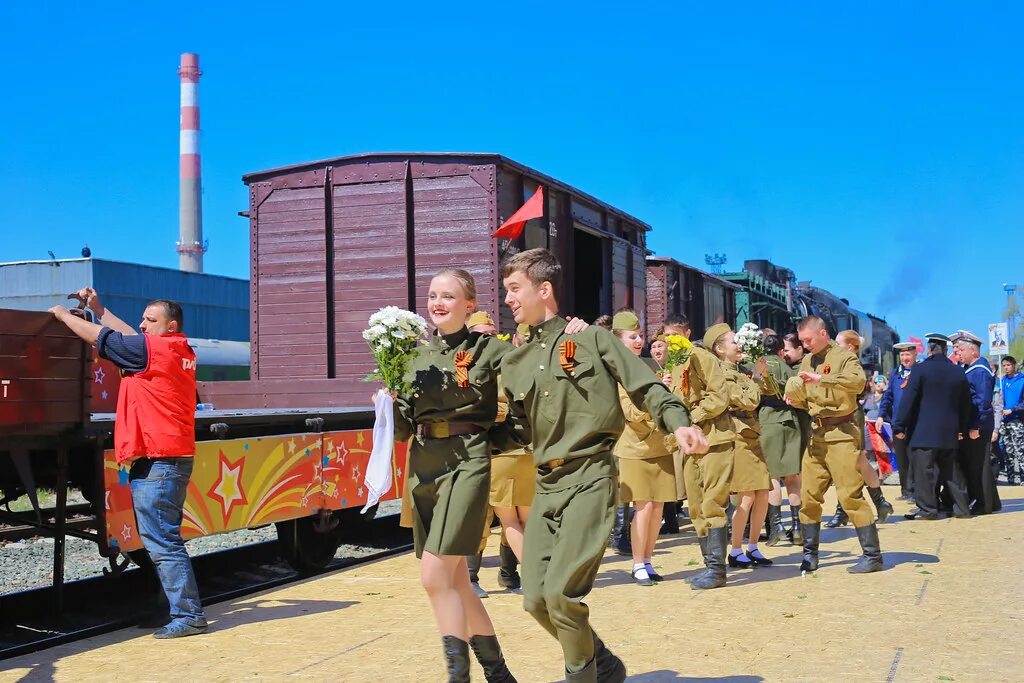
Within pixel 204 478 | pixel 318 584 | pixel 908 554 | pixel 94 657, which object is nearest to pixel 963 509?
pixel 908 554

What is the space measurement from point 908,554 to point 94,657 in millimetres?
6548

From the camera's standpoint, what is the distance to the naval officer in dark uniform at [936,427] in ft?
39.3

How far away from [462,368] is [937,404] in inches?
349

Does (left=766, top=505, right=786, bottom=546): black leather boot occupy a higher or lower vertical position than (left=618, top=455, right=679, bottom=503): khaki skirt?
lower

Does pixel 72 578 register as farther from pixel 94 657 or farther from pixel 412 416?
pixel 412 416

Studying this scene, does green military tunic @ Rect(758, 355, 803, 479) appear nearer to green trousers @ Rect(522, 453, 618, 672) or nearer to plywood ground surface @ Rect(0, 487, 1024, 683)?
plywood ground surface @ Rect(0, 487, 1024, 683)

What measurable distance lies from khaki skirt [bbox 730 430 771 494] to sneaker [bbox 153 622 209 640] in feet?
13.3

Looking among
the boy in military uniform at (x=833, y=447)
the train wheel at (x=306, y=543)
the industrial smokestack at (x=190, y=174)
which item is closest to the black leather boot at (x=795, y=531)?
the boy in military uniform at (x=833, y=447)

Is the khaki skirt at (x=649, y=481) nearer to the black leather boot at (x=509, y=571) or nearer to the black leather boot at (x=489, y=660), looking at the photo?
the black leather boot at (x=509, y=571)

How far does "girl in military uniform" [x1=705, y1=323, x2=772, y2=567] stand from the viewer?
8328mm

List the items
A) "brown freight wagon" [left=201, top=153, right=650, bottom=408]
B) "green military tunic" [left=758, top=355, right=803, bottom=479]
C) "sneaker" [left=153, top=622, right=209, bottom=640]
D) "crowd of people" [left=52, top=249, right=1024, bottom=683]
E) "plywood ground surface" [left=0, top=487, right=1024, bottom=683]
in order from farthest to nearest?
1. "brown freight wagon" [left=201, top=153, right=650, bottom=408]
2. "green military tunic" [left=758, top=355, right=803, bottom=479]
3. "sneaker" [left=153, top=622, right=209, bottom=640]
4. "plywood ground surface" [left=0, top=487, right=1024, bottom=683]
5. "crowd of people" [left=52, top=249, right=1024, bottom=683]

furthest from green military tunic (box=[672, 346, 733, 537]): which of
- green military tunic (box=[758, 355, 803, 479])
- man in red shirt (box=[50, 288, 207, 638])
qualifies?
man in red shirt (box=[50, 288, 207, 638])

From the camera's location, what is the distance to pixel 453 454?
4766mm

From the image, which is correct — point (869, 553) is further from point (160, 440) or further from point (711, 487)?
point (160, 440)
